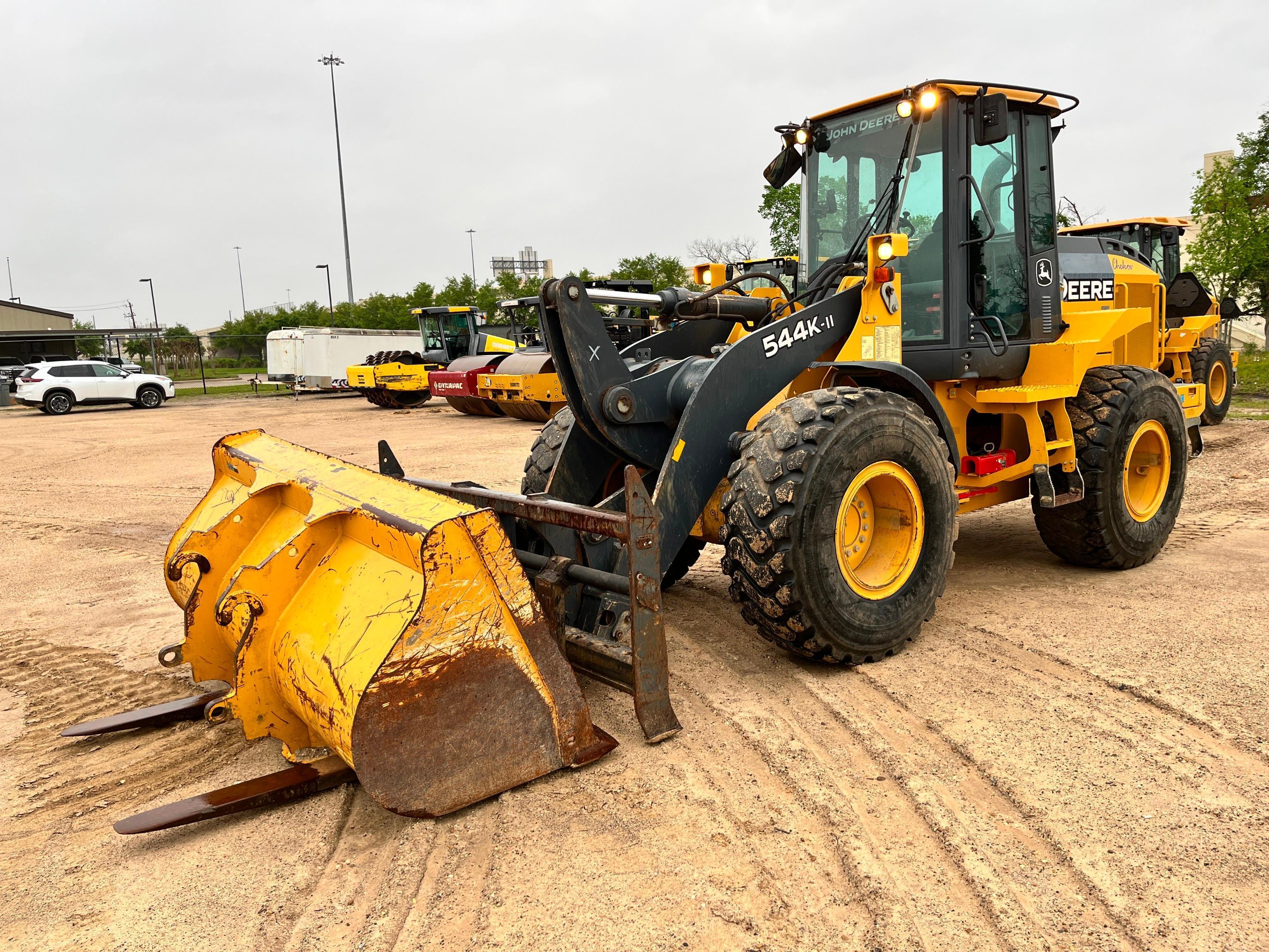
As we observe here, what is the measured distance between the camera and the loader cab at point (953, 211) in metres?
4.77

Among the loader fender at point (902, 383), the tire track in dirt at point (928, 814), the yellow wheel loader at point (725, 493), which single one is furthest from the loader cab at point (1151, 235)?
the tire track in dirt at point (928, 814)

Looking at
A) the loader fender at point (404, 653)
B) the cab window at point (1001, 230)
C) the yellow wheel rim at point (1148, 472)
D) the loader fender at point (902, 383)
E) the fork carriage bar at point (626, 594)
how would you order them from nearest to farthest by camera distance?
1. the loader fender at point (404, 653)
2. the fork carriage bar at point (626, 594)
3. the loader fender at point (902, 383)
4. the cab window at point (1001, 230)
5. the yellow wheel rim at point (1148, 472)

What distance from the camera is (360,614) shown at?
9.66ft

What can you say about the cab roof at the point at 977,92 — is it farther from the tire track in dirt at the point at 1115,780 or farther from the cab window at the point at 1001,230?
the tire track in dirt at the point at 1115,780

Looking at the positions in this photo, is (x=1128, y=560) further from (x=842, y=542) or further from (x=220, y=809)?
(x=220, y=809)

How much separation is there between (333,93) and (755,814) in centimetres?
4829

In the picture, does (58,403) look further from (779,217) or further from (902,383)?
(902,383)

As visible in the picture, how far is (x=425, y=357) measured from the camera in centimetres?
2412

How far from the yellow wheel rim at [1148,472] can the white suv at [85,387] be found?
26838mm

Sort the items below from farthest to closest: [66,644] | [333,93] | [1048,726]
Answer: [333,93], [66,644], [1048,726]

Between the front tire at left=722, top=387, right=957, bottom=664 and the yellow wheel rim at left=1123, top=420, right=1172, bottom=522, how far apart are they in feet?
7.00

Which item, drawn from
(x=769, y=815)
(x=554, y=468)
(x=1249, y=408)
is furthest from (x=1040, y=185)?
(x=1249, y=408)

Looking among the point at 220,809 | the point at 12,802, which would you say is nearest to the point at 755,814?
the point at 220,809

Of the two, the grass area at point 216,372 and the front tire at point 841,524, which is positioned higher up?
the grass area at point 216,372
